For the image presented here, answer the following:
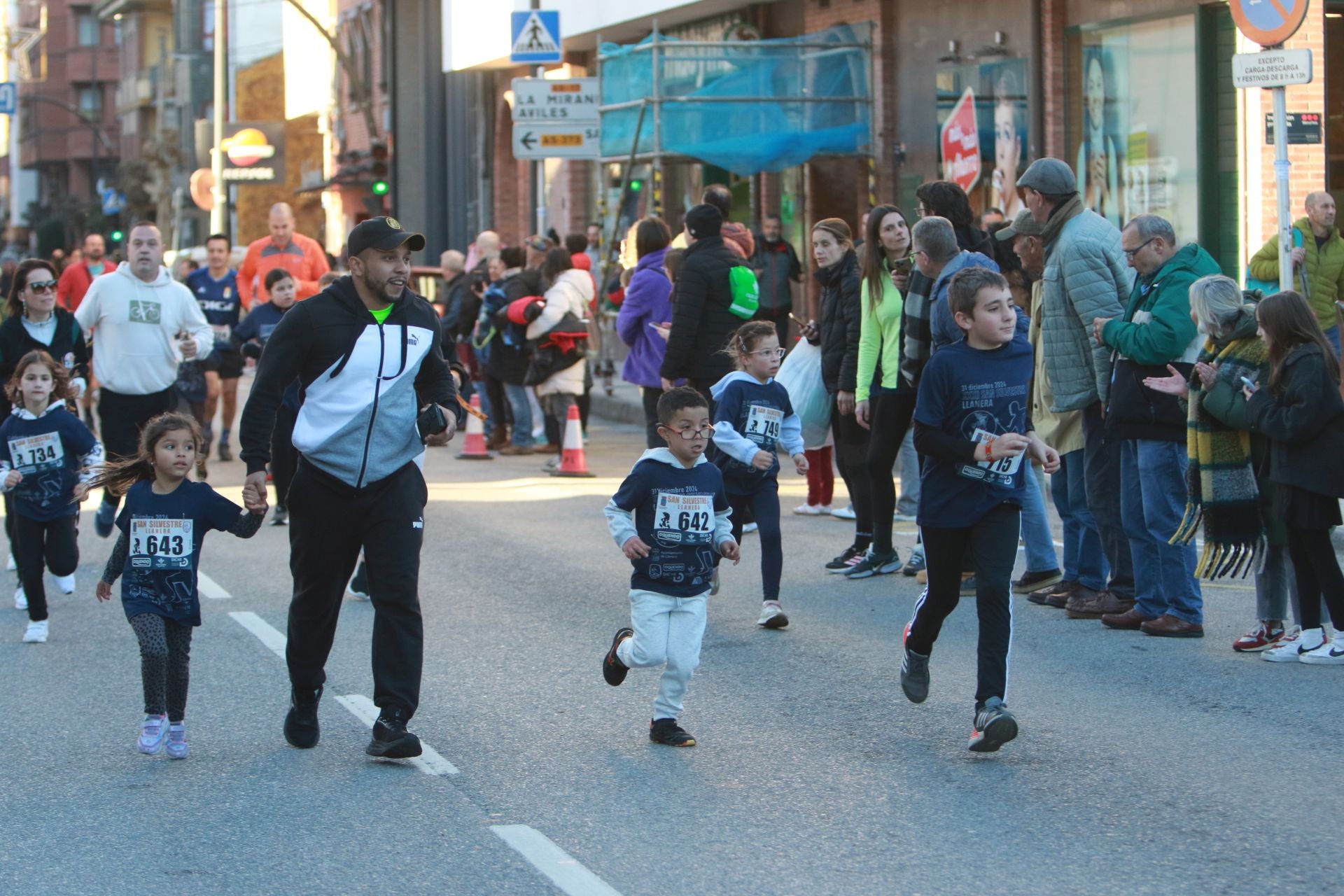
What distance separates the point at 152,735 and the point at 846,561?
5068 mm

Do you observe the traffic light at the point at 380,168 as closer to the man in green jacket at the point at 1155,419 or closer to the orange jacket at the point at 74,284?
the orange jacket at the point at 74,284

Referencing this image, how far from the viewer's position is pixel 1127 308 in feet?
29.2

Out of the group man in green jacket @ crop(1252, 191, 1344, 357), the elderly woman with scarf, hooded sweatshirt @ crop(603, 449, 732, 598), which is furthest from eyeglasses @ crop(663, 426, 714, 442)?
man in green jacket @ crop(1252, 191, 1344, 357)

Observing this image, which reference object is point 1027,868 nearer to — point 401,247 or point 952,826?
point 952,826

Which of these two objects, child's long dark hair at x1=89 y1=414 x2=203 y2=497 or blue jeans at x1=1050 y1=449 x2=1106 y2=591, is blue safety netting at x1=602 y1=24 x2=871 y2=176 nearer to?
blue jeans at x1=1050 y1=449 x2=1106 y2=591

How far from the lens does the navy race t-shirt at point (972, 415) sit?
6.80 m

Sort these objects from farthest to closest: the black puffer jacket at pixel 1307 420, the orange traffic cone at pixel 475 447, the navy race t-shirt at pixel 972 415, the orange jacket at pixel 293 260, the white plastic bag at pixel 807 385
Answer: the orange traffic cone at pixel 475 447 → the orange jacket at pixel 293 260 → the white plastic bag at pixel 807 385 → the black puffer jacket at pixel 1307 420 → the navy race t-shirt at pixel 972 415

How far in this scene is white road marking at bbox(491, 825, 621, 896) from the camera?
17.3ft

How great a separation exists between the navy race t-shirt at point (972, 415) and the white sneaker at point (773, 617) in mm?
2429

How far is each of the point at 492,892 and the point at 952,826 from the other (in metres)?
1.47

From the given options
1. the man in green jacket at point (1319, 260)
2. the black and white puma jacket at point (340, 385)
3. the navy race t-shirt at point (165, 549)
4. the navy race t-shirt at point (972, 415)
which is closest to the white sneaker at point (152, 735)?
the navy race t-shirt at point (165, 549)

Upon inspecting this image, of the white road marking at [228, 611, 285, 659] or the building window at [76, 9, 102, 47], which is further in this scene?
the building window at [76, 9, 102, 47]

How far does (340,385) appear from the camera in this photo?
6.59 metres

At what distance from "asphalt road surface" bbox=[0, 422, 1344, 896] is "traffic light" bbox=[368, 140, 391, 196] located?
22469mm
